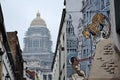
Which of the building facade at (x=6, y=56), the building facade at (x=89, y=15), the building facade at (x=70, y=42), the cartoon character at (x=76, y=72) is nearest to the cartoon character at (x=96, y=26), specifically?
the building facade at (x=89, y=15)

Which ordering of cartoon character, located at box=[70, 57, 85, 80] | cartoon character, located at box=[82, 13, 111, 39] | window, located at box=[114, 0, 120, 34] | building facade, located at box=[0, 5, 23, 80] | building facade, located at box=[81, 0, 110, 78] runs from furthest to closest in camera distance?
cartoon character, located at box=[70, 57, 85, 80], building facade, located at box=[81, 0, 110, 78], cartoon character, located at box=[82, 13, 111, 39], building facade, located at box=[0, 5, 23, 80], window, located at box=[114, 0, 120, 34]

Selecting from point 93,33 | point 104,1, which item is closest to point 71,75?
A: point 93,33

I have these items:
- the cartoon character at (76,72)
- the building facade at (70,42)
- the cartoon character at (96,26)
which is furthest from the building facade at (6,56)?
the cartoon character at (96,26)

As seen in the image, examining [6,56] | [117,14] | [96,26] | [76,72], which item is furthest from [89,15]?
[117,14]

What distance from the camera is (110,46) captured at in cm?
1145


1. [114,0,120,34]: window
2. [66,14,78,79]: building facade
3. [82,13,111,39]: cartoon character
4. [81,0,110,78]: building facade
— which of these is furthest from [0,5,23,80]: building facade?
[114,0,120,34]: window

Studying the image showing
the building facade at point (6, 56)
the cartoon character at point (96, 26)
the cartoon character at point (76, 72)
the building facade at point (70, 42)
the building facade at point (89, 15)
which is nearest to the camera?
the building facade at point (6, 56)

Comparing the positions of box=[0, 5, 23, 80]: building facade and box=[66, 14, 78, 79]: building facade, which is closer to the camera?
box=[0, 5, 23, 80]: building facade

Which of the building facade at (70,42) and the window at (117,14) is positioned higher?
the window at (117,14)

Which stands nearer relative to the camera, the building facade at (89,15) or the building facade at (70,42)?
the building facade at (89,15)

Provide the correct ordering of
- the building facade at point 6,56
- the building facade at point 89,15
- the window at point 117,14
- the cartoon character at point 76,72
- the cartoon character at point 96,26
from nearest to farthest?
1. the window at point 117,14
2. the building facade at point 6,56
3. the cartoon character at point 96,26
4. the building facade at point 89,15
5. the cartoon character at point 76,72

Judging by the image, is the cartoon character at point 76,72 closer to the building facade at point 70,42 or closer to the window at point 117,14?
the building facade at point 70,42

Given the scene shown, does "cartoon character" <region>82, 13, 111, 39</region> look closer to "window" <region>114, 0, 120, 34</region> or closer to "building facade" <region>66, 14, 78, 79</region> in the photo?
"building facade" <region>66, 14, 78, 79</region>

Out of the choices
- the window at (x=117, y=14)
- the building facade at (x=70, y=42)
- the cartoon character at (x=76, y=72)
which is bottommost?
the cartoon character at (x=76, y=72)
